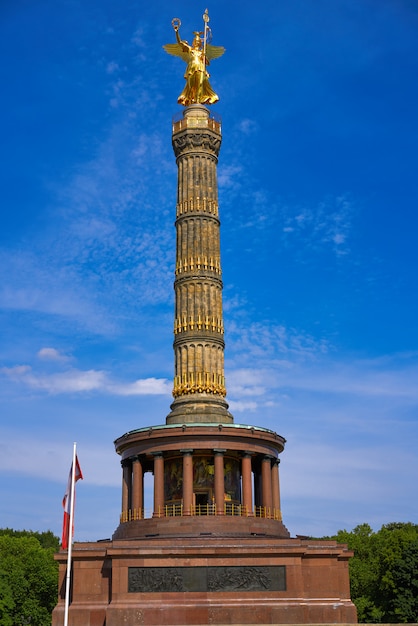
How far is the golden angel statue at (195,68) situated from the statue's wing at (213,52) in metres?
0.26

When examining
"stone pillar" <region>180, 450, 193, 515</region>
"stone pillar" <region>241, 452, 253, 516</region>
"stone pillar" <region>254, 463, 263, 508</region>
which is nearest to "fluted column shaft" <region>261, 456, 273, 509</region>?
"stone pillar" <region>241, 452, 253, 516</region>

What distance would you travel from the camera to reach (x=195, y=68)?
39938mm

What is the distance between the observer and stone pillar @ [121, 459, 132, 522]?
32.9 meters

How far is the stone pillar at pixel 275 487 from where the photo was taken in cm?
3256

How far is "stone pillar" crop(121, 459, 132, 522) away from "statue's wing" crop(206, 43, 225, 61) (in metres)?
22.0

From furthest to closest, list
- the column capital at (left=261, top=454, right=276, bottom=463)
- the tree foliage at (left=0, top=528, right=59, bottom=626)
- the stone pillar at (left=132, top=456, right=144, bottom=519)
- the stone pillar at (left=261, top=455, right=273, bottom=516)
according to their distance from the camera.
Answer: the tree foliage at (left=0, top=528, right=59, bottom=626) → the column capital at (left=261, top=454, right=276, bottom=463) → the stone pillar at (left=261, top=455, right=273, bottom=516) → the stone pillar at (left=132, top=456, right=144, bottom=519)

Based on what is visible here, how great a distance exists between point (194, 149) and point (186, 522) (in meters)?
18.7

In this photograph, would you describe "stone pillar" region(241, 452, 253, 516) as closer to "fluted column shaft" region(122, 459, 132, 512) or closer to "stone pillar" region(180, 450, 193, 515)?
"stone pillar" region(180, 450, 193, 515)

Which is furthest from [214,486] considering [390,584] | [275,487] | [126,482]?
[390,584]

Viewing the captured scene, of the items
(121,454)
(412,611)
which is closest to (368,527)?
(412,611)

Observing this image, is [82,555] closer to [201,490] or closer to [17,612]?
[201,490]

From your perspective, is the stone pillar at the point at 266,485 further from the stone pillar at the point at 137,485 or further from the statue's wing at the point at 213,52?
the statue's wing at the point at 213,52

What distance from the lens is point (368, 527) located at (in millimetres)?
65875

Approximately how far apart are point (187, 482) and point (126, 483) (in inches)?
156
